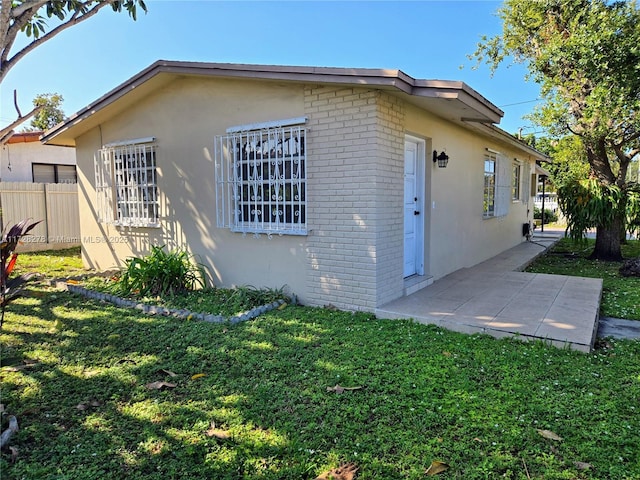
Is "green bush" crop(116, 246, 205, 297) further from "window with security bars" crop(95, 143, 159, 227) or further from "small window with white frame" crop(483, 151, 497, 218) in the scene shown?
"small window with white frame" crop(483, 151, 497, 218)

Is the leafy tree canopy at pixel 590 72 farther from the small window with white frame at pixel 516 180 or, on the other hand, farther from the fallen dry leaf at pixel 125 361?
the fallen dry leaf at pixel 125 361

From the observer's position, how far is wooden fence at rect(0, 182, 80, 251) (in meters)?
11.8

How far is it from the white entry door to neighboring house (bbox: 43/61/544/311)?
0.03m

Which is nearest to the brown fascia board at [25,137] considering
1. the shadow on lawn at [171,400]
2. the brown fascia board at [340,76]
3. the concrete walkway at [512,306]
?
the brown fascia board at [340,76]

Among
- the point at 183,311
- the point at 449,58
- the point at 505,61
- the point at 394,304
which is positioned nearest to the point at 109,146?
the point at 183,311

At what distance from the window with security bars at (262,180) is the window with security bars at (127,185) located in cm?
204

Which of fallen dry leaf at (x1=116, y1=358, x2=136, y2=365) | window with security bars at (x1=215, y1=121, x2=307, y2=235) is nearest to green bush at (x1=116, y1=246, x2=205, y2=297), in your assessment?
window with security bars at (x1=215, y1=121, x2=307, y2=235)

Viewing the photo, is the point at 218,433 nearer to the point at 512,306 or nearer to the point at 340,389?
the point at 340,389

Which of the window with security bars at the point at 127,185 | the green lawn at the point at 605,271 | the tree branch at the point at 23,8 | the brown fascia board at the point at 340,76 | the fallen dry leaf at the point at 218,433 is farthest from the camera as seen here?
the window with security bars at the point at 127,185

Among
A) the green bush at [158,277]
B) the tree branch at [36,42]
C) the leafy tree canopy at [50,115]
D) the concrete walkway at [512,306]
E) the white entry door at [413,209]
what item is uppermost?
the leafy tree canopy at [50,115]

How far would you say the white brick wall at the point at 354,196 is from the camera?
5.18 m

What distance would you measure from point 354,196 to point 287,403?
295 centimetres

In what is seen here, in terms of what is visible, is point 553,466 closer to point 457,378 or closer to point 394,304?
point 457,378

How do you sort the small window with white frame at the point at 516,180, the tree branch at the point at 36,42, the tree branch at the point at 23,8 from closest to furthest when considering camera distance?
1. the tree branch at the point at 36,42
2. the tree branch at the point at 23,8
3. the small window with white frame at the point at 516,180
